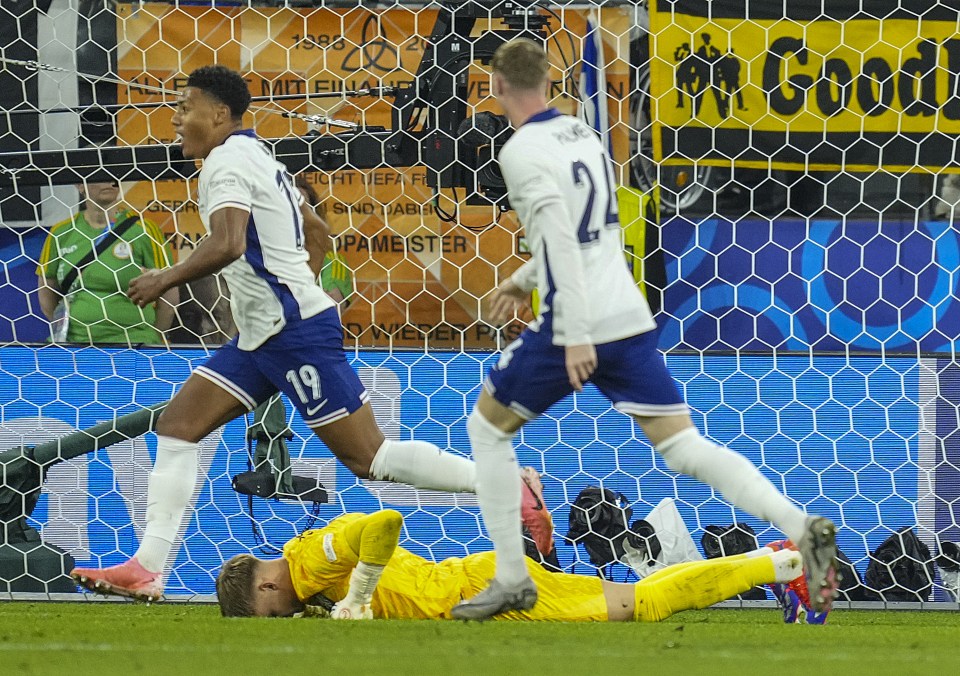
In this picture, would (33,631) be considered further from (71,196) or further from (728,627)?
(71,196)

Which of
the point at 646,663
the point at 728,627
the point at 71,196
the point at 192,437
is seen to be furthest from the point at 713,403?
the point at 71,196

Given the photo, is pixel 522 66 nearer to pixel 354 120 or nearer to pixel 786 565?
pixel 786 565

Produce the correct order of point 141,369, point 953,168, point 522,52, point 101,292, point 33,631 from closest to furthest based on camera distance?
point 33,631 → point 522,52 → point 141,369 → point 101,292 → point 953,168

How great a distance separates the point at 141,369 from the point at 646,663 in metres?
3.41

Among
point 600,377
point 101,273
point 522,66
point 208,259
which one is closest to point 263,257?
point 208,259

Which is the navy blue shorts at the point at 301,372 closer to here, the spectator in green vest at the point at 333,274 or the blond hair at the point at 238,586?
the blond hair at the point at 238,586

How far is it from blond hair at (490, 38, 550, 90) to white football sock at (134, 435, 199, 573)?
5.27 ft

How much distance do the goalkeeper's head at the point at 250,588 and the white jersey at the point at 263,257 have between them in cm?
71

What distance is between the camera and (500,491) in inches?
156

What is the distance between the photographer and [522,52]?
12.8ft

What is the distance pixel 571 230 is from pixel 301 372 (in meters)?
1.20

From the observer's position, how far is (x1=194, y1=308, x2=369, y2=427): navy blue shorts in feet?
14.7

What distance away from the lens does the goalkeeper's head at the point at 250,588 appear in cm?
449

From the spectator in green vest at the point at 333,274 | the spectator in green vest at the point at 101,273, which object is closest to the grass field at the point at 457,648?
the spectator in green vest at the point at 101,273
